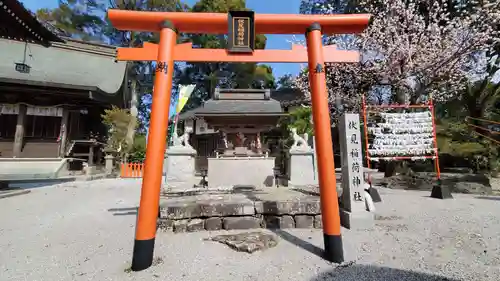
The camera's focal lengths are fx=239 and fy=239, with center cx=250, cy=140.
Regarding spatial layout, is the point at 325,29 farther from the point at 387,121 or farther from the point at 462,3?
the point at 462,3

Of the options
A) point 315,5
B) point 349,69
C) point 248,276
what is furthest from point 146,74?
point 248,276

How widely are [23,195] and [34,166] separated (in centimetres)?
582

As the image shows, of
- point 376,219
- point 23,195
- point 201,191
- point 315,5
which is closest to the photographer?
point 376,219

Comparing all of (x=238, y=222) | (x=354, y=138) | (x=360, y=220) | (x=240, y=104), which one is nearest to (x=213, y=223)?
(x=238, y=222)

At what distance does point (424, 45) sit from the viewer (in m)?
11.5

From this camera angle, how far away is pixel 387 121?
27.3 feet

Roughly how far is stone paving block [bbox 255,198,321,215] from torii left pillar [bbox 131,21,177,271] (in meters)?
1.92

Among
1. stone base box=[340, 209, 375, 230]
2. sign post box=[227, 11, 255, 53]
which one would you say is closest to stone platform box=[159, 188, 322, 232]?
stone base box=[340, 209, 375, 230]

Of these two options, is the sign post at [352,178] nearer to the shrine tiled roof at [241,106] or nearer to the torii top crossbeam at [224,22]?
the torii top crossbeam at [224,22]

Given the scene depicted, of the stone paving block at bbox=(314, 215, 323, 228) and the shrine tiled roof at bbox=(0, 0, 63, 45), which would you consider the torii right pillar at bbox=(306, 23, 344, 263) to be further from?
the shrine tiled roof at bbox=(0, 0, 63, 45)

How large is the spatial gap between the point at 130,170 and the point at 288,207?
13.0 metres

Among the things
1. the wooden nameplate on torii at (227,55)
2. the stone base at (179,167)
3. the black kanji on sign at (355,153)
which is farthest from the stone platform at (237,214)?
the stone base at (179,167)

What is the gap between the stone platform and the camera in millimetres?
4133

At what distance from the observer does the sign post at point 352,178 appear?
4348 mm
